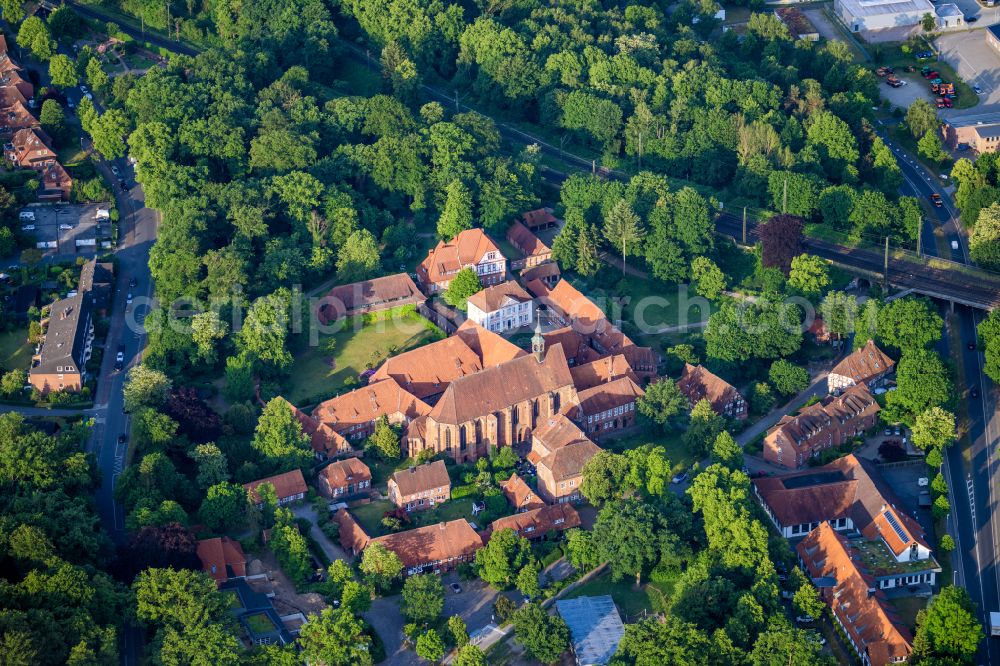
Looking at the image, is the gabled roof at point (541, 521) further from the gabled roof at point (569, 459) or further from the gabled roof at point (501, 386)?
the gabled roof at point (501, 386)

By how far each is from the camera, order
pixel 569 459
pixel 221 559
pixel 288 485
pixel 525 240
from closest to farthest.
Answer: pixel 221 559 < pixel 288 485 < pixel 569 459 < pixel 525 240

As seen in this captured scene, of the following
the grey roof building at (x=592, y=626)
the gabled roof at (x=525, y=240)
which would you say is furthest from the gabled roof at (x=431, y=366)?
the grey roof building at (x=592, y=626)

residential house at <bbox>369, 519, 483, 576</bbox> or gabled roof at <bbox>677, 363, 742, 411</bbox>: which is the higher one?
gabled roof at <bbox>677, 363, 742, 411</bbox>

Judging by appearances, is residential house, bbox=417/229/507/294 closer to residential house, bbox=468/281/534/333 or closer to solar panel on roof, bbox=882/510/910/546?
residential house, bbox=468/281/534/333

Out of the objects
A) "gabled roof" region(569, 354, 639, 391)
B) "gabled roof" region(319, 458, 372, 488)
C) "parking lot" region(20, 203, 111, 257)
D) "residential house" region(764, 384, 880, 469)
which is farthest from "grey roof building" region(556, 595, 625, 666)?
"parking lot" region(20, 203, 111, 257)

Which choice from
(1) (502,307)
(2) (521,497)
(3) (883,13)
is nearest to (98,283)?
(1) (502,307)

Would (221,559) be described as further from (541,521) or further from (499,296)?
(499,296)

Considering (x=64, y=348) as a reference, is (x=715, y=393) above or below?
below
